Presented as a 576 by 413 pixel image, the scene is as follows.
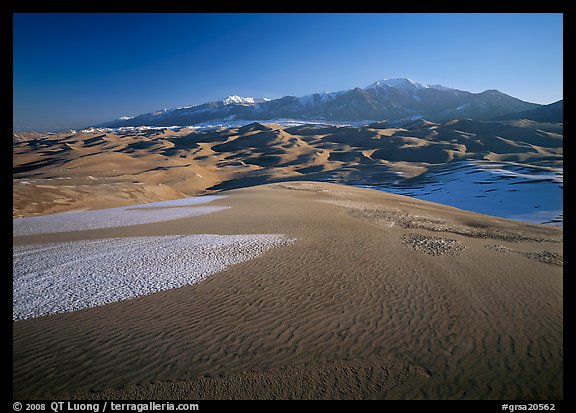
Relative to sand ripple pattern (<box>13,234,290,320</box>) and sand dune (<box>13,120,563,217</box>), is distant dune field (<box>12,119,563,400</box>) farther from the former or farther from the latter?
A: sand dune (<box>13,120,563,217</box>)

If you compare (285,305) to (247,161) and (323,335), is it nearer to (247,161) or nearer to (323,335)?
(323,335)

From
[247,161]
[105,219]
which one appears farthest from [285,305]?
[247,161]

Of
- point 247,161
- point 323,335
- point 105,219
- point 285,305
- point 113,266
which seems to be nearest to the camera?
point 323,335

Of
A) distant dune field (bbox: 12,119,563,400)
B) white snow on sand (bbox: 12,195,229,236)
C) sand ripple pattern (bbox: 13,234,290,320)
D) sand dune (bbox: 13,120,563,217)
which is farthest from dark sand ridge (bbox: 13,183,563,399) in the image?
sand dune (bbox: 13,120,563,217)

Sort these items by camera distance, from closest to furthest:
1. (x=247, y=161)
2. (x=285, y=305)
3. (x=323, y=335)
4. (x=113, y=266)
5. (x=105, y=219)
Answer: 1. (x=323, y=335)
2. (x=285, y=305)
3. (x=113, y=266)
4. (x=105, y=219)
5. (x=247, y=161)

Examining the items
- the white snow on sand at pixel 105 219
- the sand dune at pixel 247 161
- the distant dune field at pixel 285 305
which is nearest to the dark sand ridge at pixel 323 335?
the distant dune field at pixel 285 305

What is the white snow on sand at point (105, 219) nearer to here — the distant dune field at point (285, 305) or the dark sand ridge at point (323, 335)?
the distant dune field at point (285, 305)
